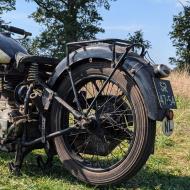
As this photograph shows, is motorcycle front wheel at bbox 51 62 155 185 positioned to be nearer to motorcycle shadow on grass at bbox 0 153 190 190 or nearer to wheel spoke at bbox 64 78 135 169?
wheel spoke at bbox 64 78 135 169

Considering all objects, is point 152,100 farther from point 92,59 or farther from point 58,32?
point 58,32

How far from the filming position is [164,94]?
445cm

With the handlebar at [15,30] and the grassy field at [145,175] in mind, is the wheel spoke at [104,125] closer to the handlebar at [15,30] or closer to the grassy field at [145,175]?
the grassy field at [145,175]

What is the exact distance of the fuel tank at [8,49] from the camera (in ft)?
16.9

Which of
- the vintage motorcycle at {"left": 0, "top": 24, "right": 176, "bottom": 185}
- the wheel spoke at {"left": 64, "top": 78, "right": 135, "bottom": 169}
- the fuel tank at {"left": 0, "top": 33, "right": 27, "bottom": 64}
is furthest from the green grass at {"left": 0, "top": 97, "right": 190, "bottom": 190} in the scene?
the fuel tank at {"left": 0, "top": 33, "right": 27, "bottom": 64}

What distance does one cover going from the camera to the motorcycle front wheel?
4.41 m

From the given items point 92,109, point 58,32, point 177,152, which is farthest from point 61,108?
point 58,32

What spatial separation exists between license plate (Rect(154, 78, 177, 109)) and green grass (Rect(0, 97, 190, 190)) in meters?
0.82

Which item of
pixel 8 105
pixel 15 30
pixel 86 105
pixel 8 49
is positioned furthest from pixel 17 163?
pixel 15 30

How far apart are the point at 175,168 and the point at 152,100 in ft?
5.39

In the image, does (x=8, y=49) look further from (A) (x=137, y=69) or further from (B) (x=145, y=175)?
(B) (x=145, y=175)

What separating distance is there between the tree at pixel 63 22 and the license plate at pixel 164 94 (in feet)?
120

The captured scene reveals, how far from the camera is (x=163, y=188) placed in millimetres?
4797

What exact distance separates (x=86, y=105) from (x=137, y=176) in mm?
882
